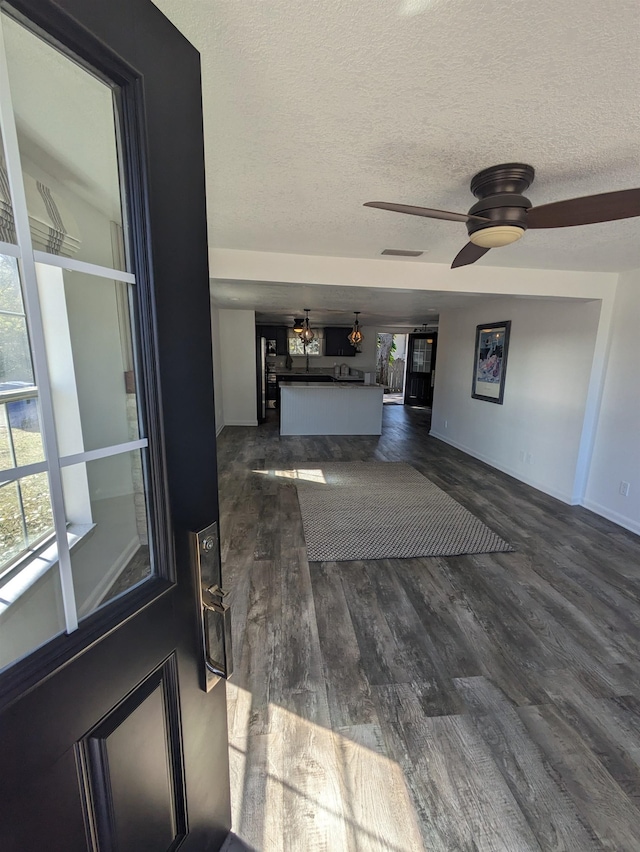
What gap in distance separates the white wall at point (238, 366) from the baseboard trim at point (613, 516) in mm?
5597

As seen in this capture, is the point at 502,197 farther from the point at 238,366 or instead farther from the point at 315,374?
the point at 315,374

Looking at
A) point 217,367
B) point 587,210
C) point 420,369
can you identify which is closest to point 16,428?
point 587,210

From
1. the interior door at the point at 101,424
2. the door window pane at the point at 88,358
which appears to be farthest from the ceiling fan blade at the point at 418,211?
the door window pane at the point at 88,358

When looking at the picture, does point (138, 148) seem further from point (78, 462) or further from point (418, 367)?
point (418, 367)

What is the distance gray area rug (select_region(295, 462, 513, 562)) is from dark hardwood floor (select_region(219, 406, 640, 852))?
0.15 m

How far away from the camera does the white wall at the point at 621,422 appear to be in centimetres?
336

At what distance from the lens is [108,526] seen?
812mm

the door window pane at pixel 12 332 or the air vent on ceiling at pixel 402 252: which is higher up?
the air vent on ceiling at pixel 402 252

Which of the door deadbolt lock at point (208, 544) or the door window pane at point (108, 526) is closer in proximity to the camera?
the door window pane at point (108, 526)

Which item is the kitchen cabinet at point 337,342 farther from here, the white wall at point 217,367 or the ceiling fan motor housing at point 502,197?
the ceiling fan motor housing at point 502,197

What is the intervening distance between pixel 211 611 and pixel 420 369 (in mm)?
10003

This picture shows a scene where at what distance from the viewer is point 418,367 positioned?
10312mm

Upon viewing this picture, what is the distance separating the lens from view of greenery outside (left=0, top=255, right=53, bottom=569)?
1.90 feet

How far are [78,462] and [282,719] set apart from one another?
1.52 m
